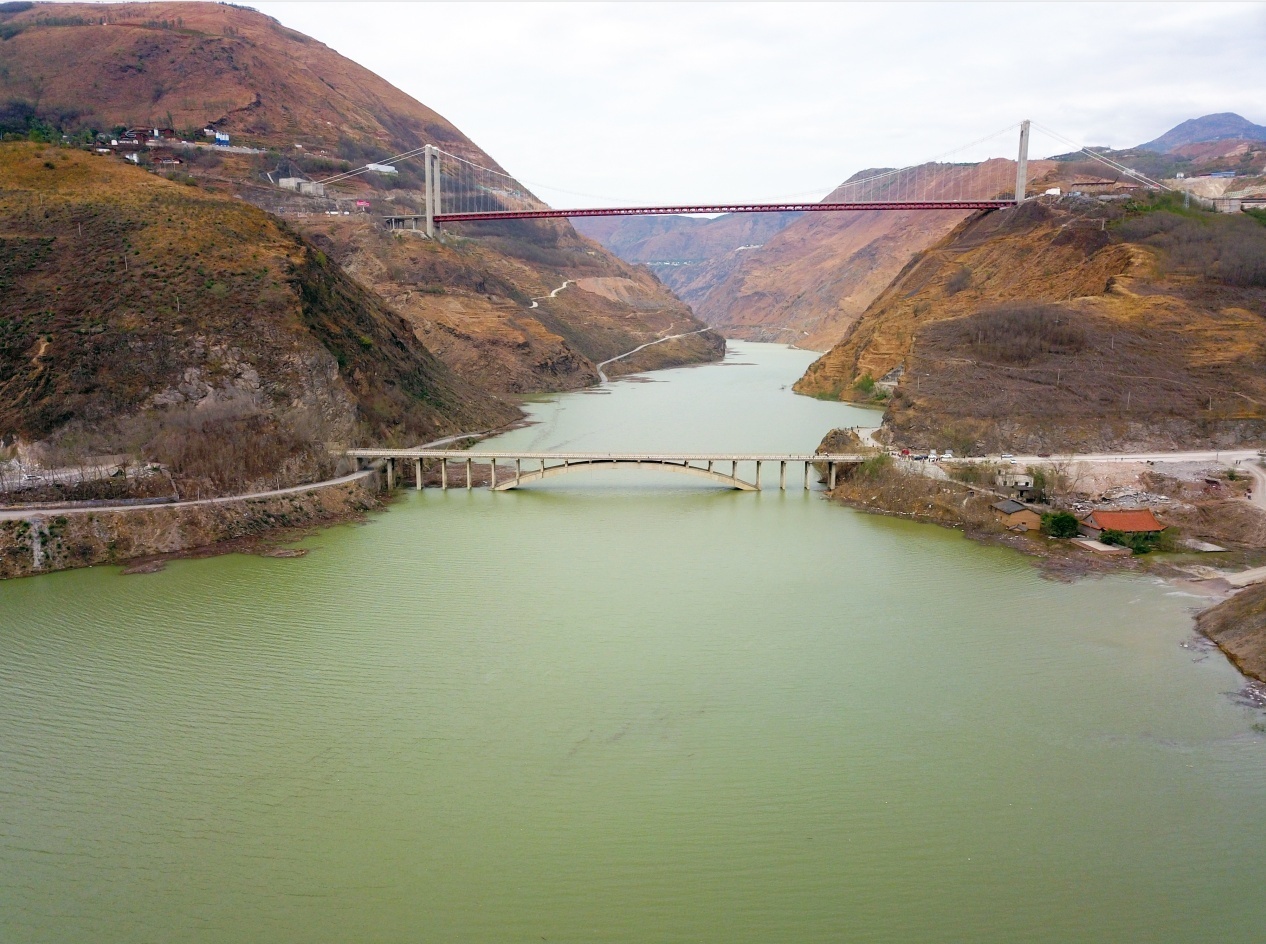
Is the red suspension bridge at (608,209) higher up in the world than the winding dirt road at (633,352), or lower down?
higher up

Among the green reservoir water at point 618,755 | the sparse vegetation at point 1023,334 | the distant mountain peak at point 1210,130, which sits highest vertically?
the distant mountain peak at point 1210,130

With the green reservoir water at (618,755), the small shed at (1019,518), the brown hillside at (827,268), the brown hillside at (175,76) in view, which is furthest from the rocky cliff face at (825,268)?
the green reservoir water at (618,755)

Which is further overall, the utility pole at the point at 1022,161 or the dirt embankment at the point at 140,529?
the utility pole at the point at 1022,161

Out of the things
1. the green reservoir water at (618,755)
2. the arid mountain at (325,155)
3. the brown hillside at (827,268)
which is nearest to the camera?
the green reservoir water at (618,755)

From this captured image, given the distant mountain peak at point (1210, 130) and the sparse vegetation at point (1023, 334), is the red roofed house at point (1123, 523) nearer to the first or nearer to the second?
the sparse vegetation at point (1023, 334)

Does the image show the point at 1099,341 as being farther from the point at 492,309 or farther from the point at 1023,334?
the point at 492,309

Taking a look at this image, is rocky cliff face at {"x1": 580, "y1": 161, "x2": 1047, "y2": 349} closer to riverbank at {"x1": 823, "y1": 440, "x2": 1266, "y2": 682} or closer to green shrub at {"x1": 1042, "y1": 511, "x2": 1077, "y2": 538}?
riverbank at {"x1": 823, "y1": 440, "x2": 1266, "y2": 682}

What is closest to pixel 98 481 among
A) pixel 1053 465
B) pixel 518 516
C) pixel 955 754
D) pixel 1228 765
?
pixel 518 516
